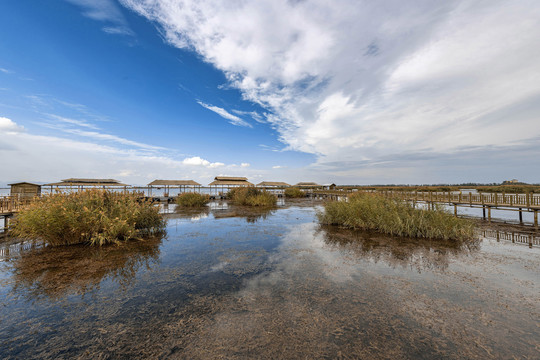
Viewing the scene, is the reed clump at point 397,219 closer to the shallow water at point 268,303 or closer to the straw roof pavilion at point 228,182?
the shallow water at point 268,303

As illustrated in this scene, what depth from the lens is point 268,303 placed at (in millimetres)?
3268

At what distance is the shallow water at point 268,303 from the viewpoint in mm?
2326

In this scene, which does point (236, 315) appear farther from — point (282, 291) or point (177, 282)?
point (177, 282)

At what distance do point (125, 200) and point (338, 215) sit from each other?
9703 mm

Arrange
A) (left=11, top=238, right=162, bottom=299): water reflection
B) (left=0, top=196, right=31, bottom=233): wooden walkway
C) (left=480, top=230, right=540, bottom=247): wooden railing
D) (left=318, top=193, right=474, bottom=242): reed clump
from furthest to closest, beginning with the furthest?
1. (left=0, top=196, right=31, bottom=233): wooden walkway
2. (left=318, top=193, right=474, bottom=242): reed clump
3. (left=480, top=230, right=540, bottom=247): wooden railing
4. (left=11, top=238, right=162, bottom=299): water reflection

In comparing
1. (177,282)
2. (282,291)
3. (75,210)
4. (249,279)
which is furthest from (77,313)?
(75,210)

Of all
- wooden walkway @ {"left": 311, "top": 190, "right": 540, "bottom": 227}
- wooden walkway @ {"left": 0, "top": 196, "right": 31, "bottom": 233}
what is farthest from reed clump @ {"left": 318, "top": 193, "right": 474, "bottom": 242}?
wooden walkway @ {"left": 0, "top": 196, "right": 31, "bottom": 233}

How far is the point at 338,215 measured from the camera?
406 inches

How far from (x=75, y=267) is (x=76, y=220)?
2.53 metres

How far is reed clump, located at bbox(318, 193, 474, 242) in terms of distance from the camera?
25.4 ft

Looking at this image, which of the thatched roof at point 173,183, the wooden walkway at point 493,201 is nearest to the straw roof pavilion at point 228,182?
the thatched roof at point 173,183

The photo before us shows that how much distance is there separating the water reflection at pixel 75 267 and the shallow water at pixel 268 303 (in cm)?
4

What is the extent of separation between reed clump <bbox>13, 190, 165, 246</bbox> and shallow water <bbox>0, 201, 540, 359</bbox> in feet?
2.07

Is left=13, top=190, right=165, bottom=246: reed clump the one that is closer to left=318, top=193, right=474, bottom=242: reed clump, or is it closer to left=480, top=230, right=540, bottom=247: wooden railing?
left=318, top=193, right=474, bottom=242: reed clump
